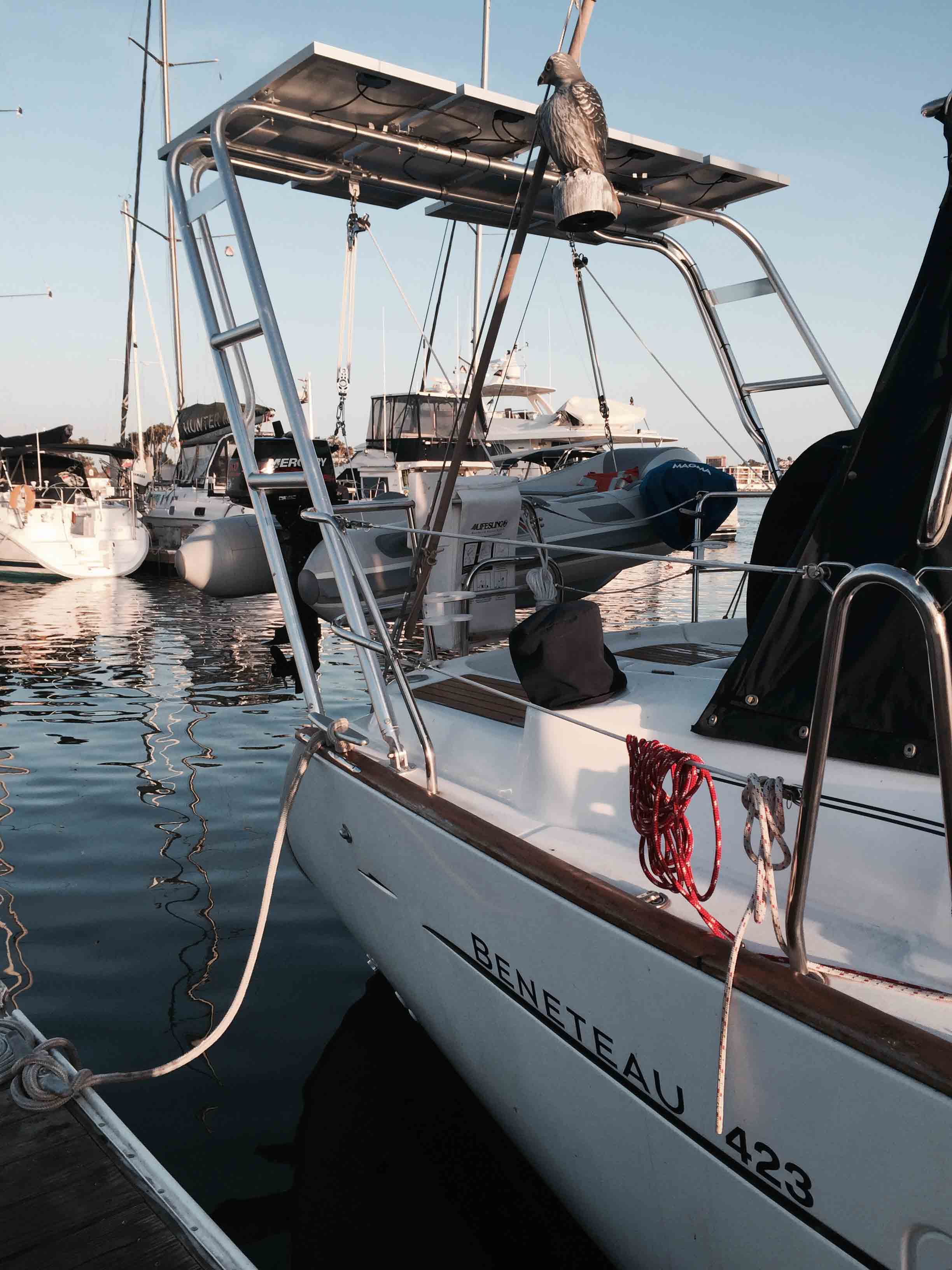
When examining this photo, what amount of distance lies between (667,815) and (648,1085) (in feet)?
1.75

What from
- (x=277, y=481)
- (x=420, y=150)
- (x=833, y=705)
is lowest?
(x=833, y=705)

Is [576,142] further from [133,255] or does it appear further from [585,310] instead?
[133,255]

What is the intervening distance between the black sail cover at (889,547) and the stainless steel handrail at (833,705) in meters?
0.52

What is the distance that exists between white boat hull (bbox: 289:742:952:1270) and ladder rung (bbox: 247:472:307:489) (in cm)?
96

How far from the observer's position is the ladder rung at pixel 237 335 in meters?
3.24

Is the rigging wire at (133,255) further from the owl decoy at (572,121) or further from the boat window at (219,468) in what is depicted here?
the owl decoy at (572,121)

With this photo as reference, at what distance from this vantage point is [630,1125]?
2.06 m

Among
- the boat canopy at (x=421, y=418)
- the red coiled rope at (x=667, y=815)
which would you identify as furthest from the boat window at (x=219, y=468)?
the red coiled rope at (x=667, y=815)

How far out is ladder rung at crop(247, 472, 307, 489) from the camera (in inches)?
128

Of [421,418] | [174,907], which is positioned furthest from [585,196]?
[421,418]

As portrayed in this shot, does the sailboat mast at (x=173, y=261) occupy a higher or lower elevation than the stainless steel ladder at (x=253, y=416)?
higher

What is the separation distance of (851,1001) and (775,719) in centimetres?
80

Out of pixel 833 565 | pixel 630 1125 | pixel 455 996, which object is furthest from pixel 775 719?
pixel 455 996

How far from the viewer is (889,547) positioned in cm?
210
